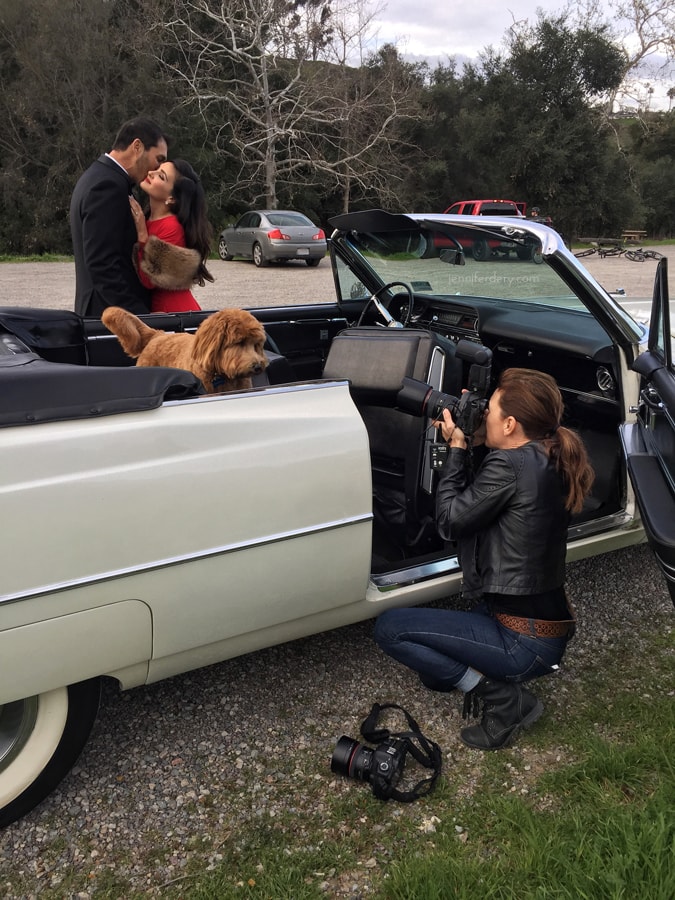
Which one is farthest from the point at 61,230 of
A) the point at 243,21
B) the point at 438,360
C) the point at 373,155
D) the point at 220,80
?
the point at 438,360

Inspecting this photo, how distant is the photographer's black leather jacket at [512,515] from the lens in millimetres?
2172

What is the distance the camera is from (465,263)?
3191 millimetres

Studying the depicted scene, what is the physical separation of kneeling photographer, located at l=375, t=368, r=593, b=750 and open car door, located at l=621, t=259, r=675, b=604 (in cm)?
20

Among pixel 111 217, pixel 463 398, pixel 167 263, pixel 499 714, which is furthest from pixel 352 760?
pixel 111 217

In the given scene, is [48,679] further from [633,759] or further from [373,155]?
[373,155]

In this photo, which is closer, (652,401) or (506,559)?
(506,559)

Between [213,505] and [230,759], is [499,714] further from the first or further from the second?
[213,505]

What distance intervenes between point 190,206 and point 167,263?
1.00 ft

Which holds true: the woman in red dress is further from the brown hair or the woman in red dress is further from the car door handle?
the car door handle

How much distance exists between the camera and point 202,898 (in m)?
1.78

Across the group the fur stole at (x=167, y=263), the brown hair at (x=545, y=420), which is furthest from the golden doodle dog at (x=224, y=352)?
the brown hair at (x=545, y=420)

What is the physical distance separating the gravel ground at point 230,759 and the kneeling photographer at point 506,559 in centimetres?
23

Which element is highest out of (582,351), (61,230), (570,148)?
(570,148)

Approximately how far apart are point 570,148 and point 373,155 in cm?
966
